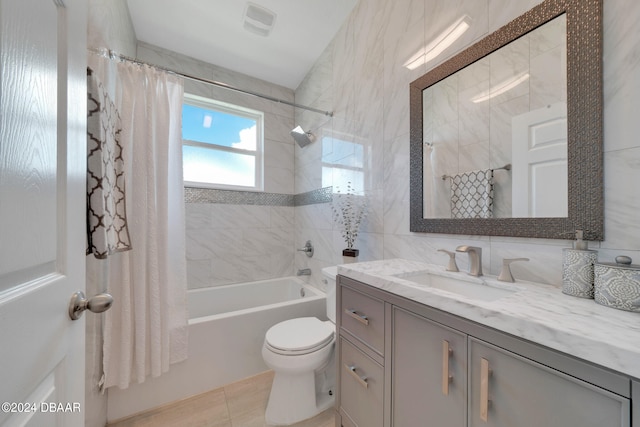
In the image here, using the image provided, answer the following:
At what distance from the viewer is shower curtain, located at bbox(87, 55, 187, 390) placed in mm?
1373

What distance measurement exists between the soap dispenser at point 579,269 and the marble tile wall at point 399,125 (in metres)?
0.08

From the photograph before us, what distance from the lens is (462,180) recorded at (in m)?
1.16

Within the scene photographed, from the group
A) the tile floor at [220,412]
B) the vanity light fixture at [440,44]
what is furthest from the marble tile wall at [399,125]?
the tile floor at [220,412]

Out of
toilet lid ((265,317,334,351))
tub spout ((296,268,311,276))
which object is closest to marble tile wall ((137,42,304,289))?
tub spout ((296,268,311,276))

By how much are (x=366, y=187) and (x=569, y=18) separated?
45.6 inches

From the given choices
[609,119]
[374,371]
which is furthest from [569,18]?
[374,371]

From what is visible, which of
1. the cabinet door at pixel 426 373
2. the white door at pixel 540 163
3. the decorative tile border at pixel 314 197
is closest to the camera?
the cabinet door at pixel 426 373

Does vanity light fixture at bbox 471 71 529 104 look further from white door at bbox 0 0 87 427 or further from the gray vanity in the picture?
white door at bbox 0 0 87 427

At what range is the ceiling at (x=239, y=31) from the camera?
176cm

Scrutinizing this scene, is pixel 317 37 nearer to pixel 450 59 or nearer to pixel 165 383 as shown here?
pixel 450 59

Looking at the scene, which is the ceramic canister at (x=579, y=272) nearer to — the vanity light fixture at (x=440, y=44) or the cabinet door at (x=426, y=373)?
the cabinet door at (x=426, y=373)

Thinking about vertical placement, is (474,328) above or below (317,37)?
below

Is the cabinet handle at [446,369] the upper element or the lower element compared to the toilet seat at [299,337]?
upper

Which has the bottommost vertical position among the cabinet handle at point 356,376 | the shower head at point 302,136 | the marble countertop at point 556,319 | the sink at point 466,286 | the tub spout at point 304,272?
the cabinet handle at point 356,376
